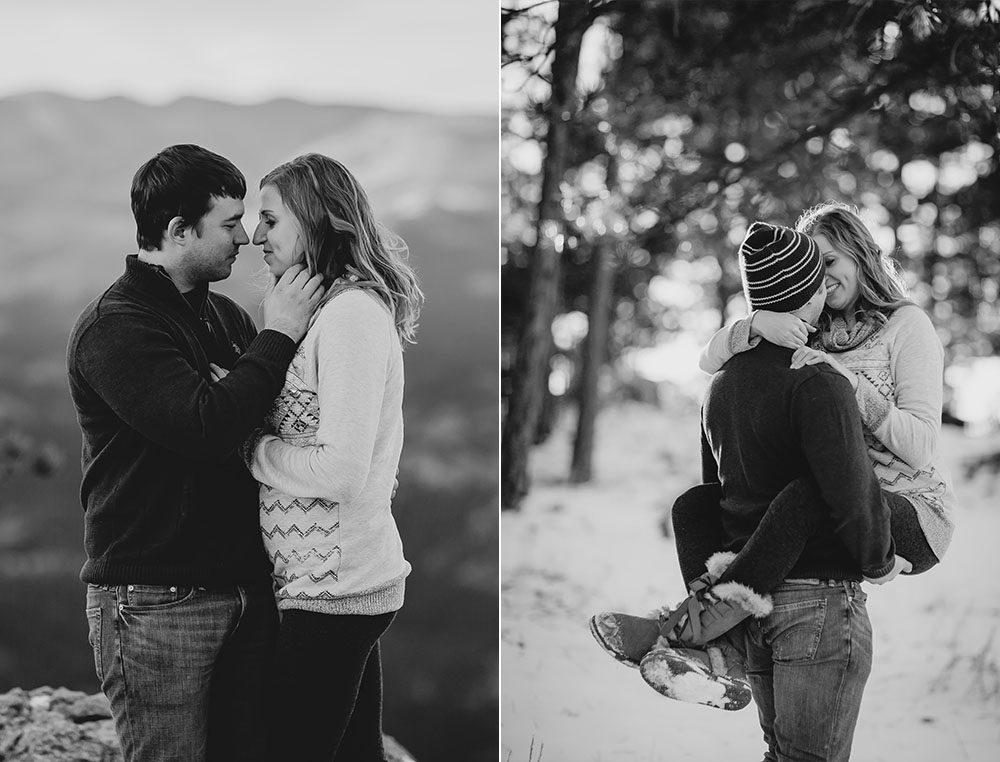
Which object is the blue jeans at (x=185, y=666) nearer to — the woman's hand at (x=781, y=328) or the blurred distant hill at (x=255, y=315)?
the woman's hand at (x=781, y=328)

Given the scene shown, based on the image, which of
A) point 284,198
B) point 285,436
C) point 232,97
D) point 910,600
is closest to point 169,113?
point 232,97

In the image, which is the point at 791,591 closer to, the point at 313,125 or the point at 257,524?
the point at 257,524

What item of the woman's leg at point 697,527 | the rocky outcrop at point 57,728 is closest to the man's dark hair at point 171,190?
the woman's leg at point 697,527

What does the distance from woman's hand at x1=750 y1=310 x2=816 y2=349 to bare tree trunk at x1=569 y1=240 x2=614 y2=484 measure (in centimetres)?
244

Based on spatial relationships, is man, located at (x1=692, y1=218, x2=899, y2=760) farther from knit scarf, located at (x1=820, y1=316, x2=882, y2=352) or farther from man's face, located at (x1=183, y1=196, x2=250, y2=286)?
man's face, located at (x1=183, y1=196, x2=250, y2=286)

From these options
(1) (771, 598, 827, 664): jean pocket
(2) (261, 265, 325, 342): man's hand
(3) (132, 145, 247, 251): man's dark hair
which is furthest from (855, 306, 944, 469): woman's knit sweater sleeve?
(3) (132, 145, 247, 251): man's dark hair

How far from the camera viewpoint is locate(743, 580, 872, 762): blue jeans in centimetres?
199

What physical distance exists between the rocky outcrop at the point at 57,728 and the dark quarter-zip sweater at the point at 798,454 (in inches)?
61.4

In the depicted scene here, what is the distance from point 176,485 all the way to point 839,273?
4.94 feet

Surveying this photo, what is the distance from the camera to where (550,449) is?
15.1ft

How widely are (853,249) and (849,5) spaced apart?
194 centimetres

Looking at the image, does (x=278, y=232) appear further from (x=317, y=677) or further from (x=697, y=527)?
(x=697, y=527)

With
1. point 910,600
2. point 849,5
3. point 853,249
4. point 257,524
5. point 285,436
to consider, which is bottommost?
point 910,600

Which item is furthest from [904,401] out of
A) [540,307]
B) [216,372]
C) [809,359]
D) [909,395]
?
[540,307]
